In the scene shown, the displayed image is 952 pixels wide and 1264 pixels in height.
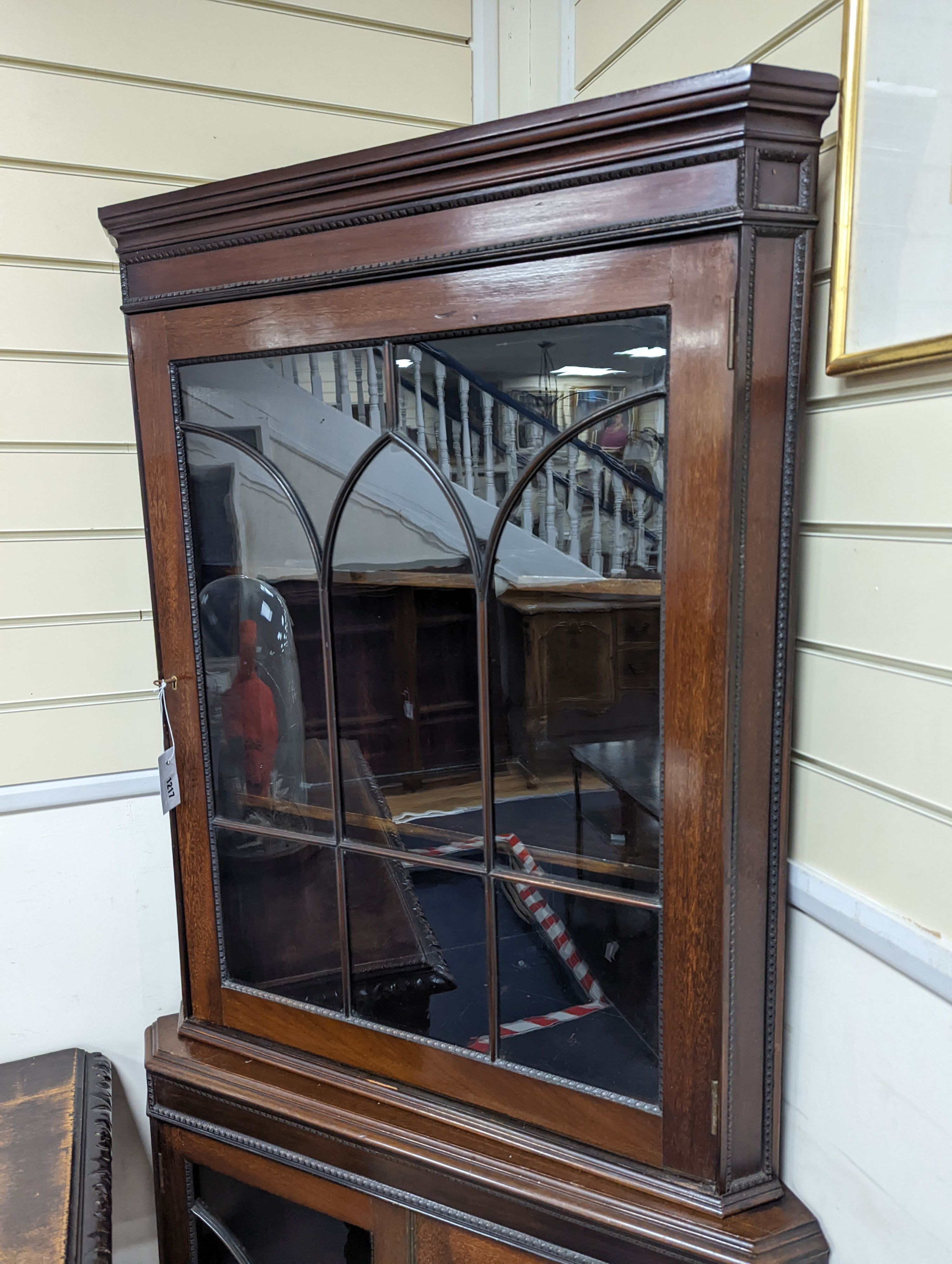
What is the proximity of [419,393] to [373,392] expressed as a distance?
63 millimetres

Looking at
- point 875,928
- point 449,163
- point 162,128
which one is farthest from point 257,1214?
point 162,128

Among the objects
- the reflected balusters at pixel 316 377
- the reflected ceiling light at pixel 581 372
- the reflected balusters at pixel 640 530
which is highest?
the reflected balusters at pixel 316 377

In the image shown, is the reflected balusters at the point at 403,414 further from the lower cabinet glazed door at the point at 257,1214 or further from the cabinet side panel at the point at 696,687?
the lower cabinet glazed door at the point at 257,1214

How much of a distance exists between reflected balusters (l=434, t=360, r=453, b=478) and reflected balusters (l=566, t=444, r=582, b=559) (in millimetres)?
146

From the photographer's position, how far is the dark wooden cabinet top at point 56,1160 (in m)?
1.06

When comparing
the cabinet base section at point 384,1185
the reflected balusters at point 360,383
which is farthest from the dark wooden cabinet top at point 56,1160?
the reflected balusters at point 360,383

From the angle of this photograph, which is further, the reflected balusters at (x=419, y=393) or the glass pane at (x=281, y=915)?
the glass pane at (x=281, y=915)

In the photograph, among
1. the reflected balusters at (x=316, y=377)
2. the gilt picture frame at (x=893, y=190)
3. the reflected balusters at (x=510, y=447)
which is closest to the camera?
the gilt picture frame at (x=893, y=190)

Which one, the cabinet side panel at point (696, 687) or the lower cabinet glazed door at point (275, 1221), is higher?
the cabinet side panel at point (696, 687)

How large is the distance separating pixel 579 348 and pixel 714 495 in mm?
209

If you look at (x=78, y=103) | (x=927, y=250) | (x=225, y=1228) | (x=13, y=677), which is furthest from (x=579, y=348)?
(x=225, y=1228)

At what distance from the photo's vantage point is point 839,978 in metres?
0.87

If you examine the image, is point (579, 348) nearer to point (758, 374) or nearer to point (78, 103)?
point (758, 374)

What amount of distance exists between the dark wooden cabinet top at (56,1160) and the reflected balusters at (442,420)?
1.09 metres
